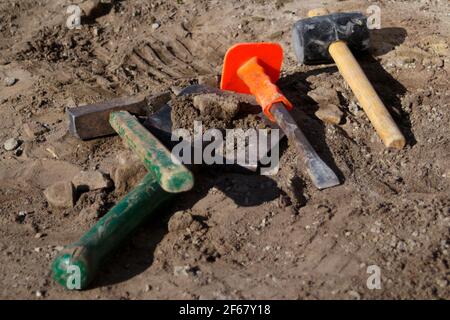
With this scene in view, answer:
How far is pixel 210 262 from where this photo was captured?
3396 millimetres

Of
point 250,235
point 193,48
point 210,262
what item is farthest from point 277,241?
point 193,48

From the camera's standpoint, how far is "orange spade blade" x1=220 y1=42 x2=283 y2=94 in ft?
14.5

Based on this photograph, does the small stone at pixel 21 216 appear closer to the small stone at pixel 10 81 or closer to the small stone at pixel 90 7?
the small stone at pixel 10 81

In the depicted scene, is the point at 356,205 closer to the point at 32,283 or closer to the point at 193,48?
the point at 32,283

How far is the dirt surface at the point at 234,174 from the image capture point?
129 inches

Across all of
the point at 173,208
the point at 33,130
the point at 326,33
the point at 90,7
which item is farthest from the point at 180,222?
the point at 90,7

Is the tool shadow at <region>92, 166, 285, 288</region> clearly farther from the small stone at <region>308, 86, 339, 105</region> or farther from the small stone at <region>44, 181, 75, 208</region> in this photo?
the small stone at <region>308, 86, 339, 105</region>

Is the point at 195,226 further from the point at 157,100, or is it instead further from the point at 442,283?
the point at 442,283

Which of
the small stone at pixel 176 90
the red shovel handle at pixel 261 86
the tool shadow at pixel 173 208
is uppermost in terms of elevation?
the red shovel handle at pixel 261 86

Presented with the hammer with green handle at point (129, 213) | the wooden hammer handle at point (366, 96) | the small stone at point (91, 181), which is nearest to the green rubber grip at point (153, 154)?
the hammer with green handle at point (129, 213)

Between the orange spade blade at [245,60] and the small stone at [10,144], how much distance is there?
1.38 metres

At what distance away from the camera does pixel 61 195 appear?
3822 mm

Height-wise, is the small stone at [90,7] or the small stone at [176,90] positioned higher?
the small stone at [176,90]

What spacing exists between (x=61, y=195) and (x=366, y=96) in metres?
1.93
